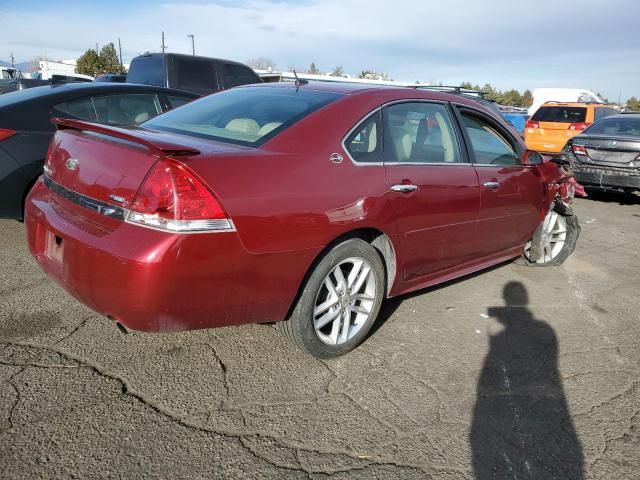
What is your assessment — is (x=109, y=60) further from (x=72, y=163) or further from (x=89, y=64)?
(x=72, y=163)

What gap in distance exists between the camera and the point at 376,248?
3.41m

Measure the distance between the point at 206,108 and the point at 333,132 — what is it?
1049 millimetres

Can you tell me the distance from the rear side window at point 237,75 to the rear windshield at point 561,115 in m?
7.94

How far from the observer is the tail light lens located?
241 cm

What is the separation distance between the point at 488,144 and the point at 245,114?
2000 millimetres

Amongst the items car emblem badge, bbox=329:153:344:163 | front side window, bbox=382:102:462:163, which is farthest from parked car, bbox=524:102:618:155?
car emblem badge, bbox=329:153:344:163

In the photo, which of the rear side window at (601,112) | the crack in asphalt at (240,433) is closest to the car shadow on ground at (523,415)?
the crack in asphalt at (240,433)

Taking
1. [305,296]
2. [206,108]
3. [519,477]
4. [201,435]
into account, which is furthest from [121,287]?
[519,477]

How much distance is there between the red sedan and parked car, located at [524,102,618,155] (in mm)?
10668

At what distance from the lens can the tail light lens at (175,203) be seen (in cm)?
241

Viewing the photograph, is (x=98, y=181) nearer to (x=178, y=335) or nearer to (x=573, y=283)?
(x=178, y=335)

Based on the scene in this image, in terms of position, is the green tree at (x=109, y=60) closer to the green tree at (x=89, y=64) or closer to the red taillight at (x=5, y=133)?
the green tree at (x=89, y=64)

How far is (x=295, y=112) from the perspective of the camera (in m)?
3.23

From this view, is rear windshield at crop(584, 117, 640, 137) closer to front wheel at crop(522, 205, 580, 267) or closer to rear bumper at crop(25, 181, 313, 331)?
front wheel at crop(522, 205, 580, 267)
